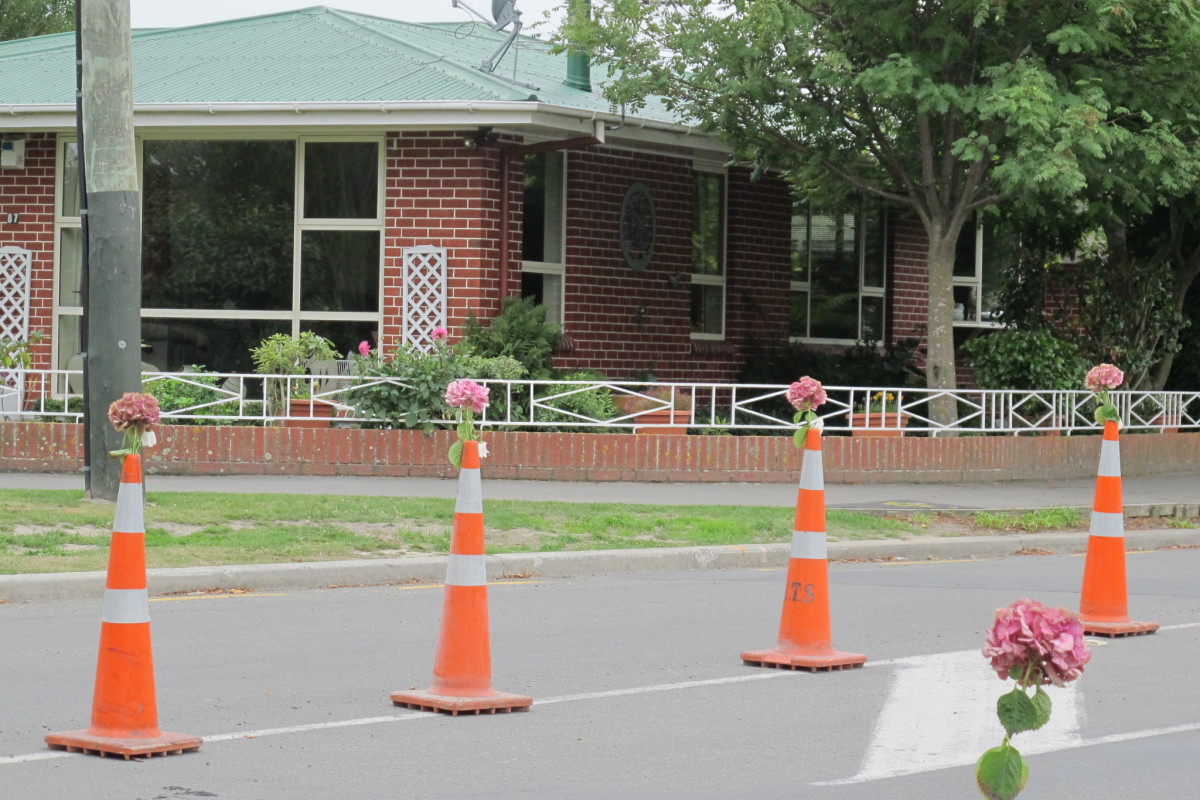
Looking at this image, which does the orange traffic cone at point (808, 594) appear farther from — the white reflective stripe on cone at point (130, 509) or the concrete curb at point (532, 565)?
the concrete curb at point (532, 565)

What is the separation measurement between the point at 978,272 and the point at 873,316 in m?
2.23

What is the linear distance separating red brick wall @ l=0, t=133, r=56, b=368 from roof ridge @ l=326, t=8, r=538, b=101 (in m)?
4.45

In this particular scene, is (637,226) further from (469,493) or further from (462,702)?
(462,702)

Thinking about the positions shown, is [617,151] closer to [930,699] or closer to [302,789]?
[930,699]

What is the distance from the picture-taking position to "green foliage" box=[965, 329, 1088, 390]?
20281 mm

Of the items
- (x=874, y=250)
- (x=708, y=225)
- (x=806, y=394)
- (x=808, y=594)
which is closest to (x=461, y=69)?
(x=708, y=225)

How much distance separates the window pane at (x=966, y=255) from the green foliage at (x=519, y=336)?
33.2 ft

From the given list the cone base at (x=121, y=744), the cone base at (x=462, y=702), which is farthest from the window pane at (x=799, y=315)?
the cone base at (x=121, y=744)

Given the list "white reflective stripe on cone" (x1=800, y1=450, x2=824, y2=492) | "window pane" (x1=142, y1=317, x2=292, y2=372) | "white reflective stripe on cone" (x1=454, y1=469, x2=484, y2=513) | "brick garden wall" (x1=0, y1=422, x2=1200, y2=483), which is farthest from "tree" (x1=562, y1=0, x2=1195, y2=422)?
"white reflective stripe on cone" (x1=454, y1=469, x2=484, y2=513)

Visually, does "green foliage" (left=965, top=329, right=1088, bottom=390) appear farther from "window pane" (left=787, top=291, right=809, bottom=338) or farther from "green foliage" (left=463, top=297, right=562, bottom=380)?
"green foliage" (left=463, top=297, right=562, bottom=380)

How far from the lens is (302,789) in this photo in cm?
564

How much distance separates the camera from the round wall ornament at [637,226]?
21.1 metres

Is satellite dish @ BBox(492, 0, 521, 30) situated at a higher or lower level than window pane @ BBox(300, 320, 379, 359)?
higher

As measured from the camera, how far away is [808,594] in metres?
8.03
